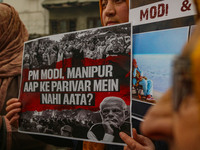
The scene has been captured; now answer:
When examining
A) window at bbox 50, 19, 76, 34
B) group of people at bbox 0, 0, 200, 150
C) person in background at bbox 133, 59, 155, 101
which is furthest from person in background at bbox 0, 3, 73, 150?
window at bbox 50, 19, 76, 34

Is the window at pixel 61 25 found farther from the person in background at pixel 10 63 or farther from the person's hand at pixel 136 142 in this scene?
the person's hand at pixel 136 142

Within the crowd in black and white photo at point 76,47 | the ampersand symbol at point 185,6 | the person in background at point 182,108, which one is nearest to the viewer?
the person in background at point 182,108

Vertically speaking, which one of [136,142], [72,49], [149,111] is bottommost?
[136,142]

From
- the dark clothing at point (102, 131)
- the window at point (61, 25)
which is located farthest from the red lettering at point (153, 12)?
the window at point (61, 25)

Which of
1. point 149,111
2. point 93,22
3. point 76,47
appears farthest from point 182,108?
point 93,22

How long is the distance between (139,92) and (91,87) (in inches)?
5.6

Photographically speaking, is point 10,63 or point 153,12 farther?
point 10,63

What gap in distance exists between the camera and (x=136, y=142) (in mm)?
574

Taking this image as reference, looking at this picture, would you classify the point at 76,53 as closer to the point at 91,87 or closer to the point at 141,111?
the point at 91,87

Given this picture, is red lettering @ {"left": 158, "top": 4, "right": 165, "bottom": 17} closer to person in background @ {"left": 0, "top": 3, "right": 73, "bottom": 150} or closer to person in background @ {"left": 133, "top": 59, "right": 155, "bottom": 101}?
person in background @ {"left": 133, "top": 59, "right": 155, "bottom": 101}

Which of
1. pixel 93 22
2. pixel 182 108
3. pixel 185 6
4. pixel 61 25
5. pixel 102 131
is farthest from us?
pixel 61 25

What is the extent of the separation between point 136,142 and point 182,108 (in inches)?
15.2

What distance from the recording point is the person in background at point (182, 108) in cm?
19

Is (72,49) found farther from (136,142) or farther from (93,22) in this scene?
(93,22)
